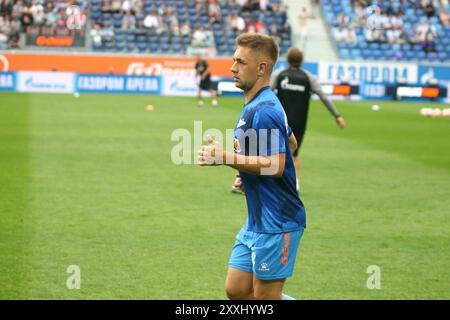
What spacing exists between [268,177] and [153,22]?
3855 cm

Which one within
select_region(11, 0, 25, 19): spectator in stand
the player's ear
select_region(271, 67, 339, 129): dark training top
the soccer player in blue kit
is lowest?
select_region(11, 0, 25, 19): spectator in stand

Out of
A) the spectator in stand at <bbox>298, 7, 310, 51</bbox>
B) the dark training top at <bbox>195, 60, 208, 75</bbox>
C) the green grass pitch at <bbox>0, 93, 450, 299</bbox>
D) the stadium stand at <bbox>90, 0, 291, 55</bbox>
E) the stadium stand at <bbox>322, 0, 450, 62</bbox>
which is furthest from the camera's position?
the stadium stand at <bbox>322, 0, 450, 62</bbox>

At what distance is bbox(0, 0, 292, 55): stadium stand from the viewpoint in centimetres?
4170

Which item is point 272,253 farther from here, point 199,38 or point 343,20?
point 343,20

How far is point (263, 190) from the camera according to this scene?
5.82 metres

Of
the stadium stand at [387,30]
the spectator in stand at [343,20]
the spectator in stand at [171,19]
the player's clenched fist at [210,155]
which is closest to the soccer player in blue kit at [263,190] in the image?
the player's clenched fist at [210,155]

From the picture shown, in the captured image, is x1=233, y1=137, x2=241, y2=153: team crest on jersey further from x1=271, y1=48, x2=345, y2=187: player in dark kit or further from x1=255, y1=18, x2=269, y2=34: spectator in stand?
x1=255, y1=18, x2=269, y2=34: spectator in stand

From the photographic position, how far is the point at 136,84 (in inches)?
1570

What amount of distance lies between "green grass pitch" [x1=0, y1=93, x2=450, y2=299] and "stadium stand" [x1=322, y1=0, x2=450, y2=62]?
24.0m

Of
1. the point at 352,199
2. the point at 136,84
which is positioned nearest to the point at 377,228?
the point at 352,199

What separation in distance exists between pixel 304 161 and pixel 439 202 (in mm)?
5074

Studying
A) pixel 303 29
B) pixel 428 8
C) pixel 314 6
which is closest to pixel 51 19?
pixel 303 29

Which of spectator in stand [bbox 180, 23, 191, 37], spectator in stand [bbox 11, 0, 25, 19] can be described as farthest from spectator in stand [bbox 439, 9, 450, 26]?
spectator in stand [bbox 11, 0, 25, 19]

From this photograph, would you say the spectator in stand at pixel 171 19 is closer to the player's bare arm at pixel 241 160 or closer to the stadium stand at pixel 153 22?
the stadium stand at pixel 153 22
